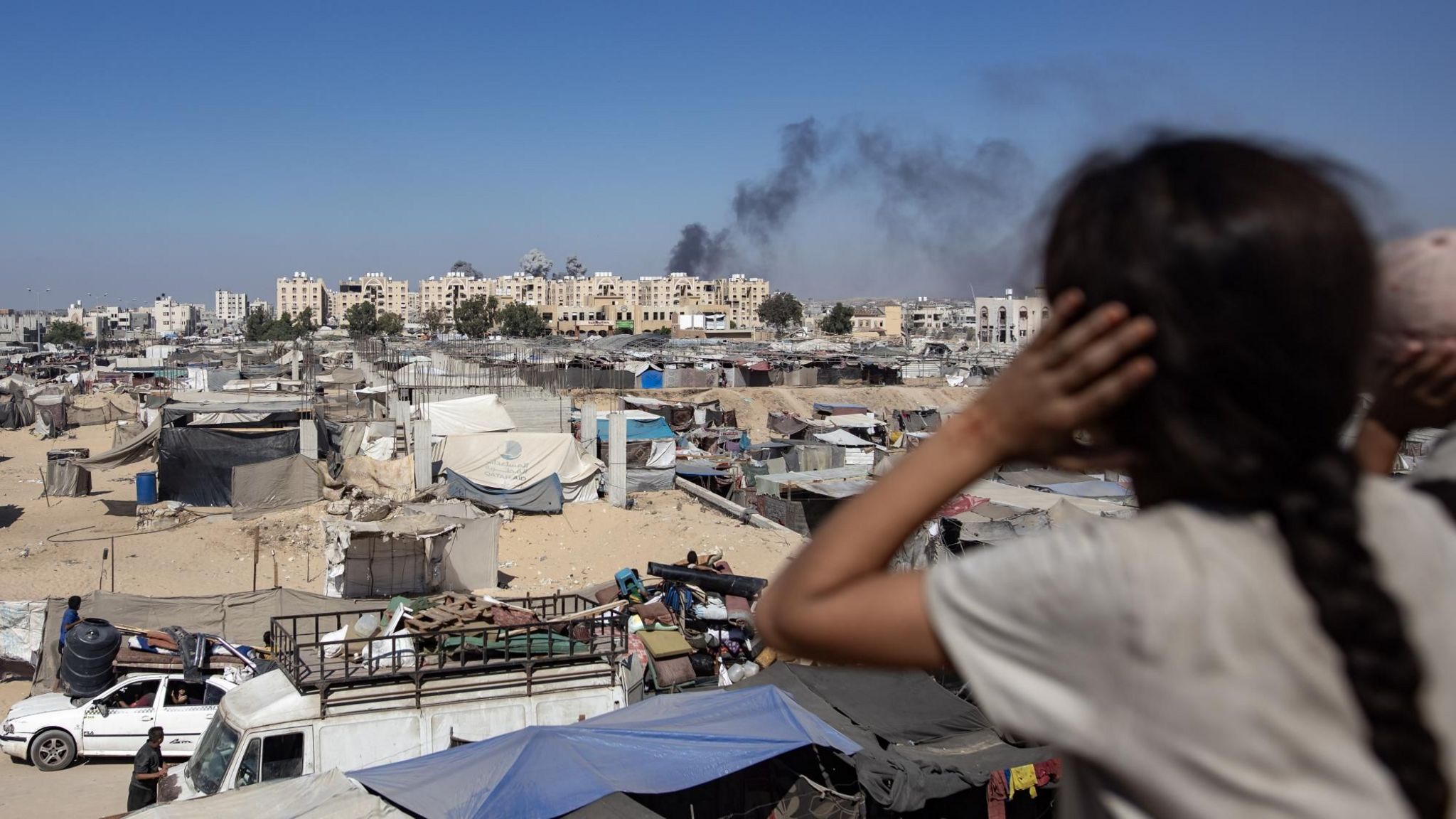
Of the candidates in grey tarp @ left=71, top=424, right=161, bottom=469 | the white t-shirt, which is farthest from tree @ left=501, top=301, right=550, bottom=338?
the white t-shirt

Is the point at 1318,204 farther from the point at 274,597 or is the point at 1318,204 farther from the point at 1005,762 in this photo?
the point at 274,597

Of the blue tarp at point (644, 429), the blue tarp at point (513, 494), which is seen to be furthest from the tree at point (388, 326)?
the blue tarp at point (513, 494)

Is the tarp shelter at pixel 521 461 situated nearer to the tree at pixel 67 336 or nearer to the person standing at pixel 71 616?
the person standing at pixel 71 616

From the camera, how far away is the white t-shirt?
78 cm

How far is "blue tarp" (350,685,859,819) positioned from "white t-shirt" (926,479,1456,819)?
17.2ft

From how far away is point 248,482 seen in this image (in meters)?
20.2

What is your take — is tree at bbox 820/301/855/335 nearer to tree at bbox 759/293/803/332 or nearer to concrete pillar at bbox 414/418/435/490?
tree at bbox 759/293/803/332

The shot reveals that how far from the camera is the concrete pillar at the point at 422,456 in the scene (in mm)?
20125

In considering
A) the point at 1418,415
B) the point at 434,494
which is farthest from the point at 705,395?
the point at 1418,415

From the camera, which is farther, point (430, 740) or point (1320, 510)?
point (430, 740)

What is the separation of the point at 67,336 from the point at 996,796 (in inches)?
4763

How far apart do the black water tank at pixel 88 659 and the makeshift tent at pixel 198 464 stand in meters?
10.4

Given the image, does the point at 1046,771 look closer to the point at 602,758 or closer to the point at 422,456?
the point at 602,758

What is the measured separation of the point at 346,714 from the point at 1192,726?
730 centimetres
